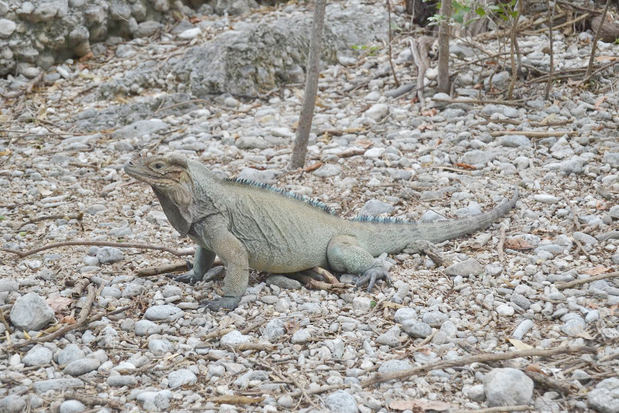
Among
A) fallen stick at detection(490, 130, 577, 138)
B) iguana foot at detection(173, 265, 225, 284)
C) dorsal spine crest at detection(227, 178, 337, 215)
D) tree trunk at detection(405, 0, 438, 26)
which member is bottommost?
iguana foot at detection(173, 265, 225, 284)

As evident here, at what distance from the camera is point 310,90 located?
24.7ft

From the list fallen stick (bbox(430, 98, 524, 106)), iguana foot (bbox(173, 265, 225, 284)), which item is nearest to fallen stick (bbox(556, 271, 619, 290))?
iguana foot (bbox(173, 265, 225, 284))

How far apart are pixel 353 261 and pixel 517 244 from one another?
148cm

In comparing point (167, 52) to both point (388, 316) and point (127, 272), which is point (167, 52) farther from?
point (388, 316)

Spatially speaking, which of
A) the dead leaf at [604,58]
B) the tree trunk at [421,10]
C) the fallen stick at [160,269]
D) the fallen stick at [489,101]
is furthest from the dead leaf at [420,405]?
the tree trunk at [421,10]

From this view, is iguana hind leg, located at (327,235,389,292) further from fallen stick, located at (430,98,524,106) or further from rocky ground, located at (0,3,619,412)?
fallen stick, located at (430,98,524,106)

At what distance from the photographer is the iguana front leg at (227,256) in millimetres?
5055

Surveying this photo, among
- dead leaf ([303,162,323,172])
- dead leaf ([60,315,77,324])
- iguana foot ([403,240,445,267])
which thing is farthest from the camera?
dead leaf ([303,162,323,172])

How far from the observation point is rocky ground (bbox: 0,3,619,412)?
13.3 feet

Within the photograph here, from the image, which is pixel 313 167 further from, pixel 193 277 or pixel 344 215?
pixel 193 277

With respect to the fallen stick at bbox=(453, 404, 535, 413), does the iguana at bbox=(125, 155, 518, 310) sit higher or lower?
higher

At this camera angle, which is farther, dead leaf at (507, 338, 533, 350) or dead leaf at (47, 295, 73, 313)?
dead leaf at (47, 295, 73, 313)

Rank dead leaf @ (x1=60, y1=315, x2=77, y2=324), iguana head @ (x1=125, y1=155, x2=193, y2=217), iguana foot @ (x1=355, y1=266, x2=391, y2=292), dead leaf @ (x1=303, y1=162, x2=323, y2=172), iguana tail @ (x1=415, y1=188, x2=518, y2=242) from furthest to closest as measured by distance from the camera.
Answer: dead leaf @ (x1=303, y1=162, x2=323, y2=172) → iguana tail @ (x1=415, y1=188, x2=518, y2=242) → iguana foot @ (x1=355, y1=266, x2=391, y2=292) → iguana head @ (x1=125, y1=155, x2=193, y2=217) → dead leaf @ (x1=60, y1=315, x2=77, y2=324)

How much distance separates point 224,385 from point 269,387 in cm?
28
